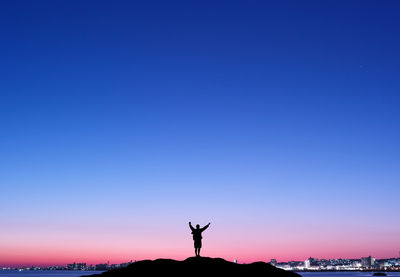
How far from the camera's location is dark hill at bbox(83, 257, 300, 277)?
23203 mm

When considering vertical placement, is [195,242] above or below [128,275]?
above

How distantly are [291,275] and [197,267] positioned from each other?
252 inches

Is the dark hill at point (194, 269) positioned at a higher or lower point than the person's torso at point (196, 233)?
lower

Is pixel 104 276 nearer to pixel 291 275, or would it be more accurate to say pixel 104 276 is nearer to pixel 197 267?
pixel 197 267

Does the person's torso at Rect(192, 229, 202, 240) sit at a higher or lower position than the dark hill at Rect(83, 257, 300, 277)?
higher

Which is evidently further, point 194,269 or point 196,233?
point 196,233

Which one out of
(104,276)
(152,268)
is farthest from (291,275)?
(104,276)

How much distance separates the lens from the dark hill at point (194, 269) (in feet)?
76.1

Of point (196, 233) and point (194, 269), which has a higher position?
point (196, 233)

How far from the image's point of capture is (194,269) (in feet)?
77.0

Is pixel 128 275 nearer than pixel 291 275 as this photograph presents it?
Yes

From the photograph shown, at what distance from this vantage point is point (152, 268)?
→ 955 inches

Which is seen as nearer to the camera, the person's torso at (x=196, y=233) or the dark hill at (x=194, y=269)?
the dark hill at (x=194, y=269)

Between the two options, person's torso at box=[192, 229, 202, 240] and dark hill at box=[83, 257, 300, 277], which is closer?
dark hill at box=[83, 257, 300, 277]
